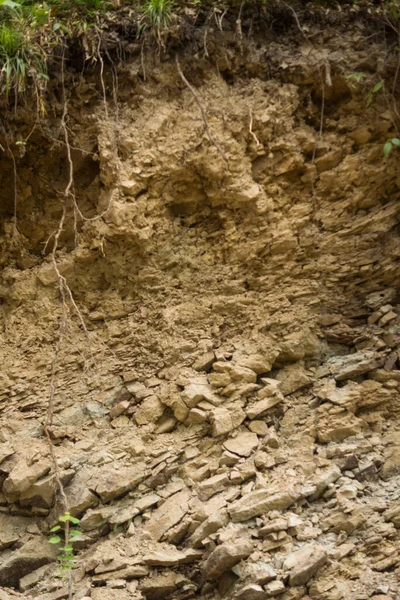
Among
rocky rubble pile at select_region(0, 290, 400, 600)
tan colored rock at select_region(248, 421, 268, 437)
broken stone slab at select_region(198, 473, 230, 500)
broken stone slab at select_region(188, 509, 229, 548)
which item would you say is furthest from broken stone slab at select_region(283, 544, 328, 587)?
tan colored rock at select_region(248, 421, 268, 437)

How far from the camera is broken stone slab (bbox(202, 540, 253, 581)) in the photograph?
9.59 feet

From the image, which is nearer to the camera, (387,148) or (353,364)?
(353,364)

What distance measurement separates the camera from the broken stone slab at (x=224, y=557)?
2.92 m

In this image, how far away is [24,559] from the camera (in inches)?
125

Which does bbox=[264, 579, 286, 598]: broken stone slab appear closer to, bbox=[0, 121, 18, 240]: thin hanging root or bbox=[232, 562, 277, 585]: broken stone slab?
bbox=[232, 562, 277, 585]: broken stone slab

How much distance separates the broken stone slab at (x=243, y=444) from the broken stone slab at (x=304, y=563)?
25.0 inches

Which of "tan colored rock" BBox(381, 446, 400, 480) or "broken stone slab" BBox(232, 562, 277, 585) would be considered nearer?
"broken stone slab" BBox(232, 562, 277, 585)

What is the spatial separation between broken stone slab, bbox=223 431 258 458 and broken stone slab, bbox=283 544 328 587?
0.63 metres

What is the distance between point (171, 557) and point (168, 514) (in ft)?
0.78

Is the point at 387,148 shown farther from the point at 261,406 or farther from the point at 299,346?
the point at 261,406

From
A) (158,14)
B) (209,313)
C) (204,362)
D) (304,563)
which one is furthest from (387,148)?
(304,563)

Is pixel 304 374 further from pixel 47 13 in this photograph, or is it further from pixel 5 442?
pixel 47 13

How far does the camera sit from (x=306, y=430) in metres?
3.59

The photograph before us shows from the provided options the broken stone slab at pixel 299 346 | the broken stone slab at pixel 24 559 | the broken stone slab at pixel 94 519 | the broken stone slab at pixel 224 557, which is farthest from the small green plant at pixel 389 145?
the broken stone slab at pixel 24 559
